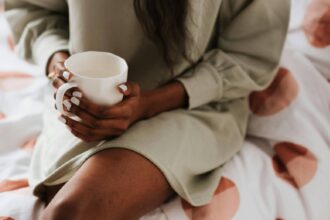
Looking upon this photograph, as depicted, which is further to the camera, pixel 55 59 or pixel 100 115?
pixel 55 59

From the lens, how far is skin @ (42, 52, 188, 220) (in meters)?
0.63

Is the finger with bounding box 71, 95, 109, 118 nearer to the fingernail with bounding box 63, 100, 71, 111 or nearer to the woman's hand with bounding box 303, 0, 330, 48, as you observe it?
the fingernail with bounding box 63, 100, 71, 111

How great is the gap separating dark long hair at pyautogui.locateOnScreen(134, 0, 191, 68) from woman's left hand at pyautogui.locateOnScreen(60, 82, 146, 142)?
0.12 metres

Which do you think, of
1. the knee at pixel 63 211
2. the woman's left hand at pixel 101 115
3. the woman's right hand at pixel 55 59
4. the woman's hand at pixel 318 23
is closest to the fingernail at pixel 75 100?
the woman's left hand at pixel 101 115

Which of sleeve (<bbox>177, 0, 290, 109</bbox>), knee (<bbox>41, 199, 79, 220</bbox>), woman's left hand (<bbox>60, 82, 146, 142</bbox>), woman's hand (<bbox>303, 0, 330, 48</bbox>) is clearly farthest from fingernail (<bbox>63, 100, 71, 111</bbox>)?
woman's hand (<bbox>303, 0, 330, 48</bbox>)

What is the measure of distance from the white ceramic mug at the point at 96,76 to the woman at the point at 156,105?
0.02 m

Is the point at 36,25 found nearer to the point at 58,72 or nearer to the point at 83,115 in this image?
the point at 58,72

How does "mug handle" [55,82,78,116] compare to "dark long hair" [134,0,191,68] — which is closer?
"mug handle" [55,82,78,116]

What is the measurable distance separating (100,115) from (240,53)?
1.06 feet

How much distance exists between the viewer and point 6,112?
0.96 m

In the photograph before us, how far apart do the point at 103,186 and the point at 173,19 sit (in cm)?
30

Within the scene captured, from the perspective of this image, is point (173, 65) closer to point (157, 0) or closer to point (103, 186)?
point (157, 0)

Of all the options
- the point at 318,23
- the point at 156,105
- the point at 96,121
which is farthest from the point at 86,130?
the point at 318,23

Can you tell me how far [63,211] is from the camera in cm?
62
